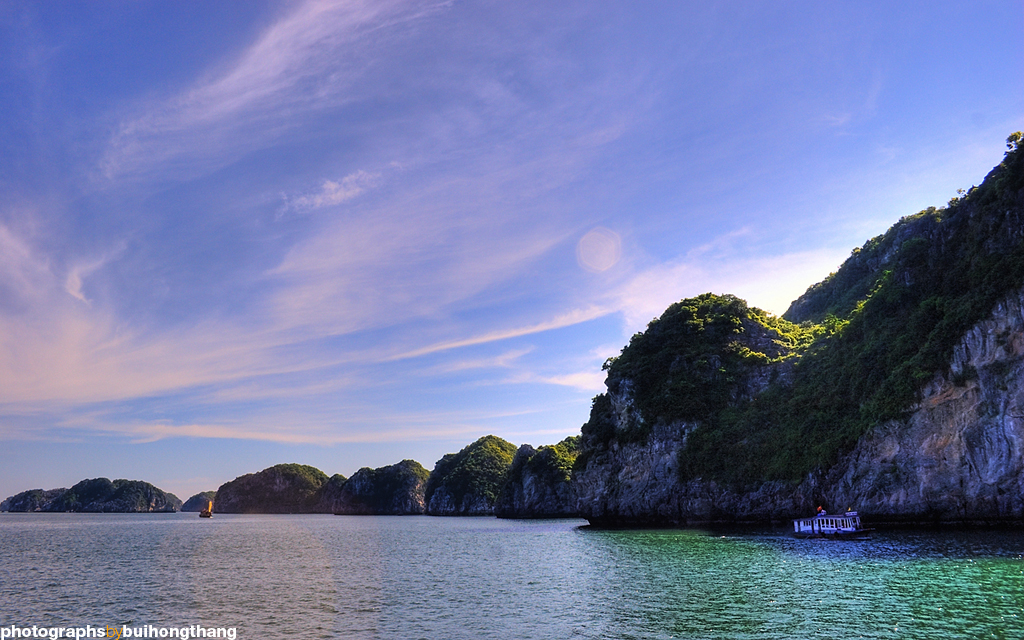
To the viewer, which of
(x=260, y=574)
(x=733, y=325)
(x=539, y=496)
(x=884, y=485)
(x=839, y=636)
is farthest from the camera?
(x=539, y=496)

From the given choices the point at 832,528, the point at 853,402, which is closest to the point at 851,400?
the point at 853,402

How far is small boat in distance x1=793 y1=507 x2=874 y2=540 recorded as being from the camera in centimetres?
5569

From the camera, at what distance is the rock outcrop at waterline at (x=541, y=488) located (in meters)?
154

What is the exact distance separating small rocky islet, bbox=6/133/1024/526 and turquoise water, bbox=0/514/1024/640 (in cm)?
1032

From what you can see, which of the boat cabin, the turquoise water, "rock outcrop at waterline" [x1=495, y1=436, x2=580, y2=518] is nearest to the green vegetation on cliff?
the boat cabin

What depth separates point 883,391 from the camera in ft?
221

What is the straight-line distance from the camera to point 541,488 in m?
154

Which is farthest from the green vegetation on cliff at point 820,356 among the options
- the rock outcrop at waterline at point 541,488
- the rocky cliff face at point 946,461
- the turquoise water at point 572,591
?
the rock outcrop at waterline at point 541,488

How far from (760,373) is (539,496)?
7992 centimetres

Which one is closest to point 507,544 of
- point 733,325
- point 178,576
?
point 178,576

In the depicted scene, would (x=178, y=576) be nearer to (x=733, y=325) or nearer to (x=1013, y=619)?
(x=1013, y=619)

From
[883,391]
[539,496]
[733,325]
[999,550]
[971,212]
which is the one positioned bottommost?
[539,496]

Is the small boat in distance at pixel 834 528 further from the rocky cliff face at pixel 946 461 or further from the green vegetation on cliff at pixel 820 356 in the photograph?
the green vegetation on cliff at pixel 820 356

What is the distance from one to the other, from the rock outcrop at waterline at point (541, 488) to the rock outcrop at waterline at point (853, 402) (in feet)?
148
